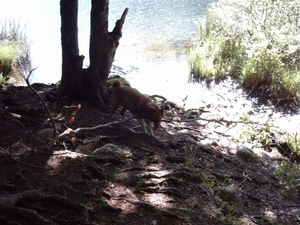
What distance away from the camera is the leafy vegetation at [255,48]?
960cm

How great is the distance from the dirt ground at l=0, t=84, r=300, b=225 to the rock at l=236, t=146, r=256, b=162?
0.08 metres

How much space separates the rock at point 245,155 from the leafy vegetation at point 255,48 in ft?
9.66

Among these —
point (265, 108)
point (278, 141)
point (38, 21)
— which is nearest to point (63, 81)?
point (278, 141)

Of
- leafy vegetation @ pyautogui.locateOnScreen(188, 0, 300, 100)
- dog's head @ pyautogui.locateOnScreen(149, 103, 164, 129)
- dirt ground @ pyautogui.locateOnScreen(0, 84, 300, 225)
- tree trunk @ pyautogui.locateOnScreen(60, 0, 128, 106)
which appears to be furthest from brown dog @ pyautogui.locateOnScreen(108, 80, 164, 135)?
leafy vegetation @ pyautogui.locateOnScreen(188, 0, 300, 100)

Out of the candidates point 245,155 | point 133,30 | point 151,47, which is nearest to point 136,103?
point 245,155

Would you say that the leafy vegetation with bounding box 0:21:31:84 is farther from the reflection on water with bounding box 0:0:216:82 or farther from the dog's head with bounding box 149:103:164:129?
the dog's head with bounding box 149:103:164:129

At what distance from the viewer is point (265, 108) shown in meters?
9.17

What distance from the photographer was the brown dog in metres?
5.38

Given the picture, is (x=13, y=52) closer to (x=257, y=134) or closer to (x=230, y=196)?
(x=257, y=134)

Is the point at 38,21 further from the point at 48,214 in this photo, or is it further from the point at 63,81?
the point at 48,214

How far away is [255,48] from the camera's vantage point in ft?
33.0

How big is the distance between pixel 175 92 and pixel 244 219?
6.26 metres

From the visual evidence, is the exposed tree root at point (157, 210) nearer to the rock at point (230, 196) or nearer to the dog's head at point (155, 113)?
the rock at point (230, 196)

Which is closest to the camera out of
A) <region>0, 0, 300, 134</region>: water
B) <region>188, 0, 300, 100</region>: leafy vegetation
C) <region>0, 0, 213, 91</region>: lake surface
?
<region>188, 0, 300, 100</region>: leafy vegetation
